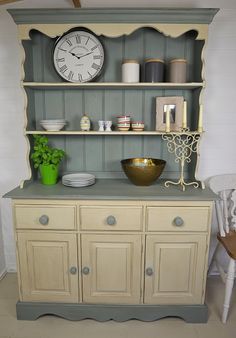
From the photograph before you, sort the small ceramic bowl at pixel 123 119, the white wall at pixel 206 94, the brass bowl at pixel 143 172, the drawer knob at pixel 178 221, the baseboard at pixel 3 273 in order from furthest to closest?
the baseboard at pixel 3 273
the white wall at pixel 206 94
the small ceramic bowl at pixel 123 119
the brass bowl at pixel 143 172
the drawer knob at pixel 178 221

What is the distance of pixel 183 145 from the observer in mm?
1820

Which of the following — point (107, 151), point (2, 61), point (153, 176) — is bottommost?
point (153, 176)

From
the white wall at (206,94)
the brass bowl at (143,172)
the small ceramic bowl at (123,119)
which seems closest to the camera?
the brass bowl at (143,172)

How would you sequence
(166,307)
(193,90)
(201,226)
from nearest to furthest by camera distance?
1. (201,226)
2. (166,307)
3. (193,90)

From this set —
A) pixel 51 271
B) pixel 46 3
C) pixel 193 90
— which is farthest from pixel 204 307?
pixel 46 3

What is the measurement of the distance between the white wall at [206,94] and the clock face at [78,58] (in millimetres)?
362

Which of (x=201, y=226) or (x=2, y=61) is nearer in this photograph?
(x=201, y=226)

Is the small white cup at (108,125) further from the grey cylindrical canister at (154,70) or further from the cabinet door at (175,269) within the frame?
the cabinet door at (175,269)

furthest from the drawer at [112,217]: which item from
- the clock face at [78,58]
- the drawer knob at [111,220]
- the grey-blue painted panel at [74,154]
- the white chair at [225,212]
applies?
the clock face at [78,58]

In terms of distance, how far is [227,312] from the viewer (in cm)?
169

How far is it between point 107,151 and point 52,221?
691 mm

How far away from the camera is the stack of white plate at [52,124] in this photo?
5.74ft

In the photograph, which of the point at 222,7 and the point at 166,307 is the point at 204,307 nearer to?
the point at 166,307

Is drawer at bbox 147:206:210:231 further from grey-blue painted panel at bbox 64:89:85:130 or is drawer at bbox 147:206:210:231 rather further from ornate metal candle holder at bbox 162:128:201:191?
grey-blue painted panel at bbox 64:89:85:130
